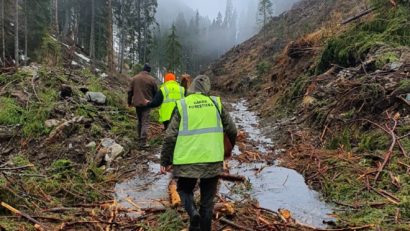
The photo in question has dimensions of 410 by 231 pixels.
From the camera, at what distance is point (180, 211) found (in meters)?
5.62

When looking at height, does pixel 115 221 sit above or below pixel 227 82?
below

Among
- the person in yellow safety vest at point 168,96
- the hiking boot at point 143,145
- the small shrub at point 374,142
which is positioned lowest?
the hiking boot at point 143,145

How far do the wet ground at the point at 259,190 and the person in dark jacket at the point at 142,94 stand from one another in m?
1.38

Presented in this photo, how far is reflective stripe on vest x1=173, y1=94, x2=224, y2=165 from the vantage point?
14.5 ft

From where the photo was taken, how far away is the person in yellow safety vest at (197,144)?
4.43 m

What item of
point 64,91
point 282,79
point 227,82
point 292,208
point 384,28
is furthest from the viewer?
point 227,82

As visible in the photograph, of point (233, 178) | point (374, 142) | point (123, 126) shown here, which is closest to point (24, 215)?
point (233, 178)

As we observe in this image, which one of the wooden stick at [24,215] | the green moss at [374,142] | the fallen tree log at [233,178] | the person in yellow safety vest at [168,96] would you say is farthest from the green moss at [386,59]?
the wooden stick at [24,215]

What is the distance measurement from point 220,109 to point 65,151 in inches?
185

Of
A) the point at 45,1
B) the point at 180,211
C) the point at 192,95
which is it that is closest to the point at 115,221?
the point at 180,211

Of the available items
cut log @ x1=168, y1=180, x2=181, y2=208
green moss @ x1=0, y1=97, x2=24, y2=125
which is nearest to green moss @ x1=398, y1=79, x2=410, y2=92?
cut log @ x1=168, y1=180, x2=181, y2=208

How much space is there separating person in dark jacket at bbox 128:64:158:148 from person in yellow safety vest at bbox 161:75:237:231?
16.0 ft

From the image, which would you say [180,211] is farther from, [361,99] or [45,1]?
[45,1]

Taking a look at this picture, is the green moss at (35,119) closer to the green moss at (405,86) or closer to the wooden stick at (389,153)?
the wooden stick at (389,153)
